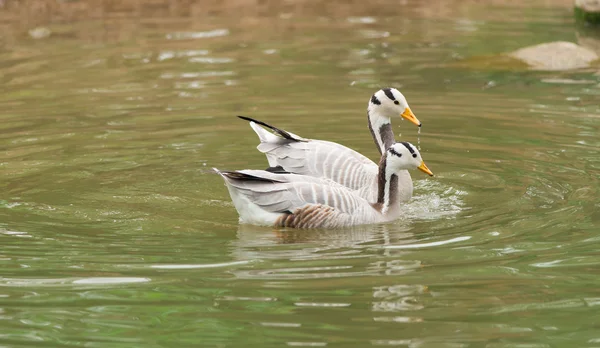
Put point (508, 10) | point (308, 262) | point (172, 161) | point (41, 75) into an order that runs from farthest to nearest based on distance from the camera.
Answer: point (508, 10), point (41, 75), point (172, 161), point (308, 262)

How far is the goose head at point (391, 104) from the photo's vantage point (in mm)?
12211

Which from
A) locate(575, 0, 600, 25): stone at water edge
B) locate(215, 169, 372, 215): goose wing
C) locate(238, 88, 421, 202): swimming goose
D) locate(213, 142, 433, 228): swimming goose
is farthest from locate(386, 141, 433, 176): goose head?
locate(575, 0, 600, 25): stone at water edge

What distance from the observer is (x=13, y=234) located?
980cm

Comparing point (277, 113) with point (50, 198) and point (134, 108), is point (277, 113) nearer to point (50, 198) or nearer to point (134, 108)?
point (134, 108)

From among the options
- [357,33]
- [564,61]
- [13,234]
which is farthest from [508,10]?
[13,234]

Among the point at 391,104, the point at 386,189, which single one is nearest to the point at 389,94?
the point at 391,104

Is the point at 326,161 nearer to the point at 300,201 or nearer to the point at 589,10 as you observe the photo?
the point at 300,201

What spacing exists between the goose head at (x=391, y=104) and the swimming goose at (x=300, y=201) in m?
1.73

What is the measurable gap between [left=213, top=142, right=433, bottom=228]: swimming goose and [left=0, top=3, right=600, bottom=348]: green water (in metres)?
0.20

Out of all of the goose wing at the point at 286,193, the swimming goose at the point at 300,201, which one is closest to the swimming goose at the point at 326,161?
the swimming goose at the point at 300,201

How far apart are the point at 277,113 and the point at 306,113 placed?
43cm

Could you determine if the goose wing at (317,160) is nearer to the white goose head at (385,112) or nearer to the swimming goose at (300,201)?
the white goose head at (385,112)

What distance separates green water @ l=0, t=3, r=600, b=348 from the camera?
7.36 meters

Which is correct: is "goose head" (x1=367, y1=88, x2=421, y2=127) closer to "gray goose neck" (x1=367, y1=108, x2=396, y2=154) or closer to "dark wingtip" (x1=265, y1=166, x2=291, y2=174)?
"gray goose neck" (x1=367, y1=108, x2=396, y2=154)
